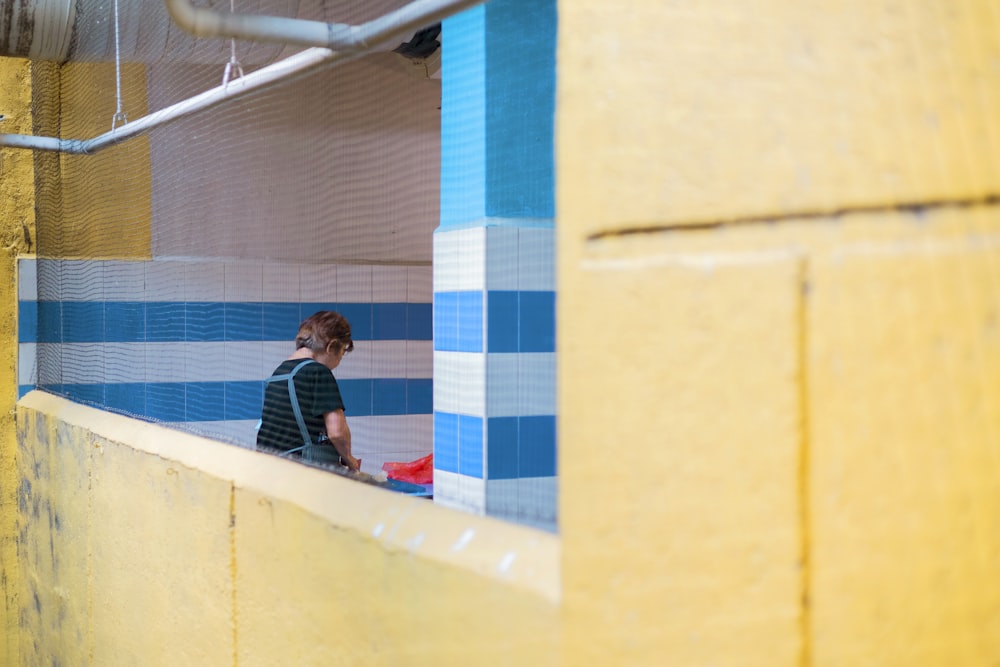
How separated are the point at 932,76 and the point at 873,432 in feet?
1.07

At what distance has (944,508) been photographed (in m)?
0.94

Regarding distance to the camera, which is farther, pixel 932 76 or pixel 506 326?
pixel 506 326

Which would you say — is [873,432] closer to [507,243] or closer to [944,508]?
[944,508]

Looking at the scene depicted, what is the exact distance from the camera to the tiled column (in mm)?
2914

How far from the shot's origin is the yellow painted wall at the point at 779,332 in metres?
0.93

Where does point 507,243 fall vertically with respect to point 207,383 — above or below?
above

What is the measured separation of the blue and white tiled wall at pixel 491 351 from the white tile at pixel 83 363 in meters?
1.63

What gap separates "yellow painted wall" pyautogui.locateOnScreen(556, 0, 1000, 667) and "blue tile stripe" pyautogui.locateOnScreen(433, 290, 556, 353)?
1740 mm

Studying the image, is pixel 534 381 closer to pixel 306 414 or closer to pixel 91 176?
pixel 306 414

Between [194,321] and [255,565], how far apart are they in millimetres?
3177

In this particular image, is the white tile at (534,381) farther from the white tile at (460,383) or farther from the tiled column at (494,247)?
the white tile at (460,383)

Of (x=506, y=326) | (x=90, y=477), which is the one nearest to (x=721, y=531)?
(x=506, y=326)

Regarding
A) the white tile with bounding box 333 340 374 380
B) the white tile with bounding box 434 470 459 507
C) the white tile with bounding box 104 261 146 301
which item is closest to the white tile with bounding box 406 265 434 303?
Result: the white tile with bounding box 333 340 374 380

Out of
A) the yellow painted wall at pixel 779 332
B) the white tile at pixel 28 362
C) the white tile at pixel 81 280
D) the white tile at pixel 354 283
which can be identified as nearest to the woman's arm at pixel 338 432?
the white tile at pixel 81 280
